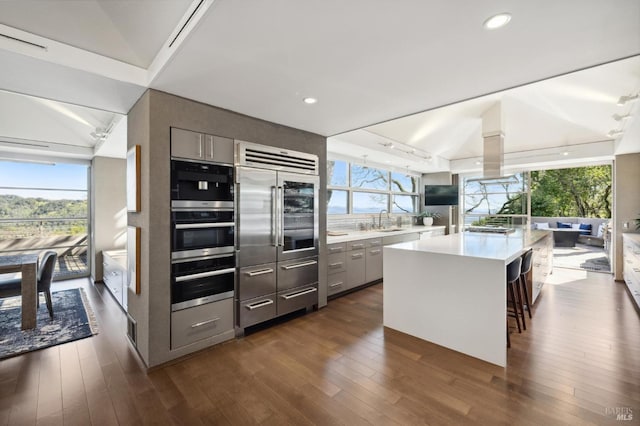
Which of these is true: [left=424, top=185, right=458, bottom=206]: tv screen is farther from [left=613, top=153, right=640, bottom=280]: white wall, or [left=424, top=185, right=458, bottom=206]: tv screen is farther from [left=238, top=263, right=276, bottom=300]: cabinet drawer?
[left=238, top=263, right=276, bottom=300]: cabinet drawer

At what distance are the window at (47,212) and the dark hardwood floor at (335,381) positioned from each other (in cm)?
339

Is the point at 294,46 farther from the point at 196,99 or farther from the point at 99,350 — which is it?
the point at 99,350

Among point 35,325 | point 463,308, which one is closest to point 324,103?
point 463,308

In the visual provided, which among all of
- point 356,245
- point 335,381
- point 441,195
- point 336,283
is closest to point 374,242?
point 356,245

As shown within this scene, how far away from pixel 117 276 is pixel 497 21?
4777 mm

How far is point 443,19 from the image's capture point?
1447 mm

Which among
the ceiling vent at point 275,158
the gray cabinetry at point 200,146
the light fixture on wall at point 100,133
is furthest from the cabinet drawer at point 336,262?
the light fixture on wall at point 100,133

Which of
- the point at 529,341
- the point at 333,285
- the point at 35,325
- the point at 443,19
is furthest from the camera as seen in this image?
the point at 333,285

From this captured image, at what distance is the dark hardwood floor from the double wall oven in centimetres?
60

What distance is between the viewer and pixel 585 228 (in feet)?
31.0

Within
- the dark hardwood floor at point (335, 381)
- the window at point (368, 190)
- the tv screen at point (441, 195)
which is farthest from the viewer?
the tv screen at point (441, 195)

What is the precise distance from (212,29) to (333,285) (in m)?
3.38

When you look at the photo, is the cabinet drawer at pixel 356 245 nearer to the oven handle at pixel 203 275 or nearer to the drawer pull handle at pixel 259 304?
the drawer pull handle at pixel 259 304

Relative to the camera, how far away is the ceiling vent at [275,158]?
2.85 meters
